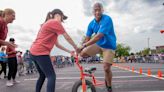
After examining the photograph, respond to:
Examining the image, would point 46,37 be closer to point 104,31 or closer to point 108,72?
point 104,31

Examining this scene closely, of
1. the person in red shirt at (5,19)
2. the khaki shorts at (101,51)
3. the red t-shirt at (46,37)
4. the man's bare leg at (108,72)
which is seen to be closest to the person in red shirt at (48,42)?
the red t-shirt at (46,37)

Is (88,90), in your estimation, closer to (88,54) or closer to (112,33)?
(88,54)

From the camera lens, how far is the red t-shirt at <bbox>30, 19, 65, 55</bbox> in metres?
5.11

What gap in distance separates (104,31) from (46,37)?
1387 millimetres

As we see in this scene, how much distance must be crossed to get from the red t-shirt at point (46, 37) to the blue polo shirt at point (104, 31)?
1.23 metres

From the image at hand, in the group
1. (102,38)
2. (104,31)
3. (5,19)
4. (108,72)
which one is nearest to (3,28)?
(5,19)

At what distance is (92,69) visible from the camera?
20.3 feet

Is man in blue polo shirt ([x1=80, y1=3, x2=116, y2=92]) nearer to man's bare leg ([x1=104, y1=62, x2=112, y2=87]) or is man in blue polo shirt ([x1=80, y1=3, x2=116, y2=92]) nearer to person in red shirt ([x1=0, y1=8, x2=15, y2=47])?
man's bare leg ([x1=104, y1=62, x2=112, y2=87])

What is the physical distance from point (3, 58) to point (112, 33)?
8.84m

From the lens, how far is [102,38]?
6520mm

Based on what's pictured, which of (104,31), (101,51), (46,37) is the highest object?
(104,31)

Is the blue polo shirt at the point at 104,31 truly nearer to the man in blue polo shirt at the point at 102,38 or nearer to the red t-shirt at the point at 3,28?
the man in blue polo shirt at the point at 102,38

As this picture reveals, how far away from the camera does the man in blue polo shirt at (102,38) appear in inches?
244

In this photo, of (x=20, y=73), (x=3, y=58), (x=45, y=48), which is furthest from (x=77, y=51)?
(x=20, y=73)
